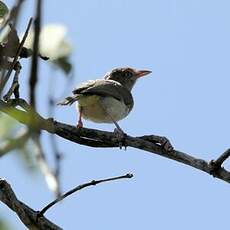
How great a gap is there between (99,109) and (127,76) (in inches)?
101

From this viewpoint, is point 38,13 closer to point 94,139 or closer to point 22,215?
point 22,215

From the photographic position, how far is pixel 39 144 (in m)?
1.05

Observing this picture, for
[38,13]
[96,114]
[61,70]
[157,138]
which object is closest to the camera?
[38,13]

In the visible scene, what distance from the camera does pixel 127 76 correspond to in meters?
10.2

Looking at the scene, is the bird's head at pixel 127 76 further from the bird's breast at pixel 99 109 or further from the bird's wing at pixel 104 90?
the bird's breast at pixel 99 109

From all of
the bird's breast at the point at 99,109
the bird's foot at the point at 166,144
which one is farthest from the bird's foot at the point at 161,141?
the bird's breast at the point at 99,109

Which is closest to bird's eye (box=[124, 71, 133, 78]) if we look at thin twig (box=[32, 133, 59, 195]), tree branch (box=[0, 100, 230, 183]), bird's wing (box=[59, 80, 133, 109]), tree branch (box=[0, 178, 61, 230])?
bird's wing (box=[59, 80, 133, 109])

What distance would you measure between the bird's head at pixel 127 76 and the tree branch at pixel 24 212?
6.39 m

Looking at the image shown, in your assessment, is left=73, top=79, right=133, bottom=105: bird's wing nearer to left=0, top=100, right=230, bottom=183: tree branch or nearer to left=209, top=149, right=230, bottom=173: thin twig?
left=0, top=100, right=230, bottom=183: tree branch

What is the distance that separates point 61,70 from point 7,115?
0.60 ft

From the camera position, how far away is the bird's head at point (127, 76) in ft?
33.0

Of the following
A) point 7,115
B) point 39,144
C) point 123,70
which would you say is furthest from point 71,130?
point 123,70

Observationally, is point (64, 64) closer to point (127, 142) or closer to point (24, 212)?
point (24, 212)

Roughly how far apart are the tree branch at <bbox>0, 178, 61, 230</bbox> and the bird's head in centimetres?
639
